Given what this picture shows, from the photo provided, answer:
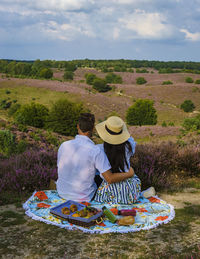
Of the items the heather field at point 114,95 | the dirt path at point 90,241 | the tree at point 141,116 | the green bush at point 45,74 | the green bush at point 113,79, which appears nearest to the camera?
the dirt path at point 90,241

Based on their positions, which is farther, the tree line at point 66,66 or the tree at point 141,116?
the tree line at point 66,66

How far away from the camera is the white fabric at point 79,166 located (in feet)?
13.3

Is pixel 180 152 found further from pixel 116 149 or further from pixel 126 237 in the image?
pixel 126 237

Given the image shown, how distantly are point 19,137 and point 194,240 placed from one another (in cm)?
1107

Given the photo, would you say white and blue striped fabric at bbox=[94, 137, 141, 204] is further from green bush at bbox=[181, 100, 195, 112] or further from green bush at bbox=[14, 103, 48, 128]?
green bush at bbox=[181, 100, 195, 112]

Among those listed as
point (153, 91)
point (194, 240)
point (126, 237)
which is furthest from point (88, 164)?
point (153, 91)

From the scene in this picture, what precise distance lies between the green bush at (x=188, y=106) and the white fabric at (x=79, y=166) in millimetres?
42407

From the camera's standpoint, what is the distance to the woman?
4078mm

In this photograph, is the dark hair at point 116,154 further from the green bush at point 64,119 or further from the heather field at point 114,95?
the heather field at point 114,95

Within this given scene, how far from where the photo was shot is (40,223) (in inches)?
147

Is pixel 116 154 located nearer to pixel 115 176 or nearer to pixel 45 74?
pixel 115 176

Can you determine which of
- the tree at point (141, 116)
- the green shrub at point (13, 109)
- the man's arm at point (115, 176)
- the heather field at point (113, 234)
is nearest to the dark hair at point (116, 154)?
the man's arm at point (115, 176)

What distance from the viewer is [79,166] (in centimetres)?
414

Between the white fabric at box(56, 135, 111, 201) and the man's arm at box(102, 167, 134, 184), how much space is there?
0.24 feet
